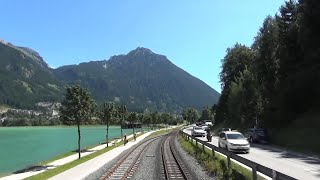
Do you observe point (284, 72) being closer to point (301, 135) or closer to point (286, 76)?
point (286, 76)

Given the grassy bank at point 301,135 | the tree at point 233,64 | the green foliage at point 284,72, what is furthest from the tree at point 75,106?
the tree at point 233,64

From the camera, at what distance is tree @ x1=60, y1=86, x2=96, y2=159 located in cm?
5006

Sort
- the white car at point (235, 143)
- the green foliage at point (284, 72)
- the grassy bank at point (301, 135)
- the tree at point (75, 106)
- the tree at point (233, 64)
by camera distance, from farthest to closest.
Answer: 1. the tree at point (233, 64)
2. the green foliage at point (284, 72)
3. the tree at point (75, 106)
4. the grassy bank at point (301, 135)
5. the white car at point (235, 143)

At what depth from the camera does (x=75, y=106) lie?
50125mm

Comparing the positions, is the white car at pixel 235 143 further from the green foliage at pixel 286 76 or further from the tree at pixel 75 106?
the tree at pixel 75 106

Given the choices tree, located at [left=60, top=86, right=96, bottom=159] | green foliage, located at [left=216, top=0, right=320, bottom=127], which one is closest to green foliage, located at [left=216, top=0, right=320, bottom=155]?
green foliage, located at [left=216, top=0, right=320, bottom=127]

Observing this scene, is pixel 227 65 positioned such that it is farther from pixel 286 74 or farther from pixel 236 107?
pixel 286 74

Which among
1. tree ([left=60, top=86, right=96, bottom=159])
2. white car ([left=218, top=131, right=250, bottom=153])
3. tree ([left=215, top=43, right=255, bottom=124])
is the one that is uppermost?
tree ([left=215, top=43, right=255, bottom=124])

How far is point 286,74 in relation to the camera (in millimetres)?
61781

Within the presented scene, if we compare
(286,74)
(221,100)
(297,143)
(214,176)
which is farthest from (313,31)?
(221,100)

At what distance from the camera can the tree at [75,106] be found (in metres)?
50.1

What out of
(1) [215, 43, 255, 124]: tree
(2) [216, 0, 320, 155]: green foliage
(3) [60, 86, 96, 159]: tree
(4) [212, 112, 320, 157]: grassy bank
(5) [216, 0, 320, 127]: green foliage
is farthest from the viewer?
(1) [215, 43, 255, 124]: tree

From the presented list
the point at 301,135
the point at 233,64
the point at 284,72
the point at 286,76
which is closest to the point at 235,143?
the point at 301,135

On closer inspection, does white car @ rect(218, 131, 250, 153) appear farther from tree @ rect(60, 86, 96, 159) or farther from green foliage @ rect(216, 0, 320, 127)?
tree @ rect(60, 86, 96, 159)
